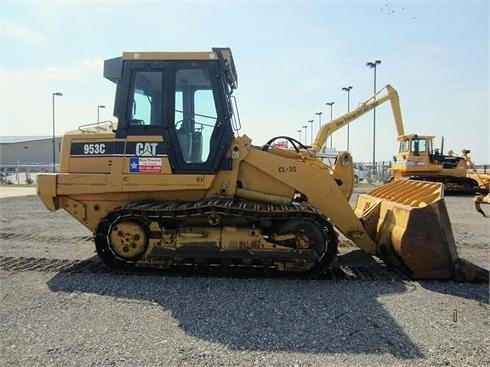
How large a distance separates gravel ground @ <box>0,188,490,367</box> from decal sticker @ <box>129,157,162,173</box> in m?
1.55

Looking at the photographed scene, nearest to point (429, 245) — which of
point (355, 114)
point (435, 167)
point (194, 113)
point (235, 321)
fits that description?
point (235, 321)

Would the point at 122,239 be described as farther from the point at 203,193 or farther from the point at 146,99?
the point at 146,99

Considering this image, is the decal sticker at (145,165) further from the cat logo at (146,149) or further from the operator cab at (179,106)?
the operator cab at (179,106)

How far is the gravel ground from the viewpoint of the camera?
3996 mm

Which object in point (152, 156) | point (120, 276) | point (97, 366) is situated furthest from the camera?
point (152, 156)

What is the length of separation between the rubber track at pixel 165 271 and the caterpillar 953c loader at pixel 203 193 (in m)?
0.15

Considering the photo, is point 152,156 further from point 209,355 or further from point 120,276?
point 209,355

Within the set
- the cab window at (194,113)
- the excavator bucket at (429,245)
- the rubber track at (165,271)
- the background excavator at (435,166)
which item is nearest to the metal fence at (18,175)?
the background excavator at (435,166)

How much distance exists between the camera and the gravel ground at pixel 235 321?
157 inches

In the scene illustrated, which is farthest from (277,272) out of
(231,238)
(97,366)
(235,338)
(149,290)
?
(97,366)

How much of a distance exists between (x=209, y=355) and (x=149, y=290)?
203cm

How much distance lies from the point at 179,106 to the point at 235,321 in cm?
348

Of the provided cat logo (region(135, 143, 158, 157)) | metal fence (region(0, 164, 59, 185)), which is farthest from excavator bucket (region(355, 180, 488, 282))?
metal fence (region(0, 164, 59, 185))

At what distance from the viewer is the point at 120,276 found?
6512 millimetres
